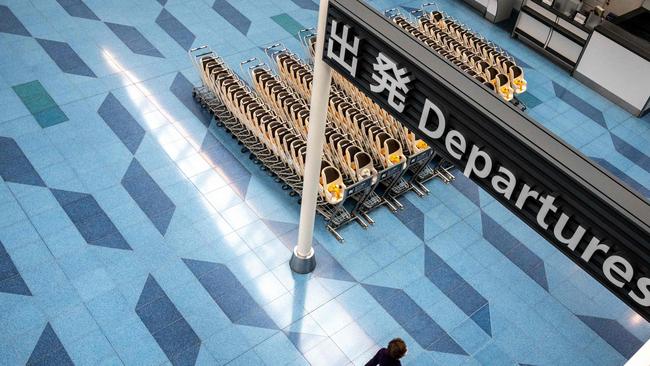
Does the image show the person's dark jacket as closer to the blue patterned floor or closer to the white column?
the blue patterned floor

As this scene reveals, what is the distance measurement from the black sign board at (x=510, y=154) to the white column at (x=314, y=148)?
44cm

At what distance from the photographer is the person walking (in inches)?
199

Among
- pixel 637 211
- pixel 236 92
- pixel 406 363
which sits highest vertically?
pixel 637 211

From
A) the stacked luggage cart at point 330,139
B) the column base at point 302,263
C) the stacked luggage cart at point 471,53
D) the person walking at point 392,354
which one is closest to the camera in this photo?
the person walking at point 392,354

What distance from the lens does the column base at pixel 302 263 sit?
7.21m

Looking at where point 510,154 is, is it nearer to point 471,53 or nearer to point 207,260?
point 207,260

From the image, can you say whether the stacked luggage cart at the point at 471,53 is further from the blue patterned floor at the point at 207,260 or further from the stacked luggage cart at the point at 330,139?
the blue patterned floor at the point at 207,260

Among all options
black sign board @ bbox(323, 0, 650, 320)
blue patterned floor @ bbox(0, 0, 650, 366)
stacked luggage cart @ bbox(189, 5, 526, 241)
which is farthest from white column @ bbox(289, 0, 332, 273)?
stacked luggage cart @ bbox(189, 5, 526, 241)

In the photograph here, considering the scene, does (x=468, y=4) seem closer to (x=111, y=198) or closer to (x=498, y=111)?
(x=111, y=198)

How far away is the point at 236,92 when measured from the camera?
28.7 ft

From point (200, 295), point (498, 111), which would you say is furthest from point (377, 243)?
point (498, 111)

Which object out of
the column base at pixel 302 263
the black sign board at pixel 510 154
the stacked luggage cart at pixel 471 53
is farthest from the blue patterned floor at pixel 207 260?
the black sign board at pixel 510 154

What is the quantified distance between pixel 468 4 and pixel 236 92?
6.69 meters

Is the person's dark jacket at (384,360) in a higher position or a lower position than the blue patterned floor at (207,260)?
higher
